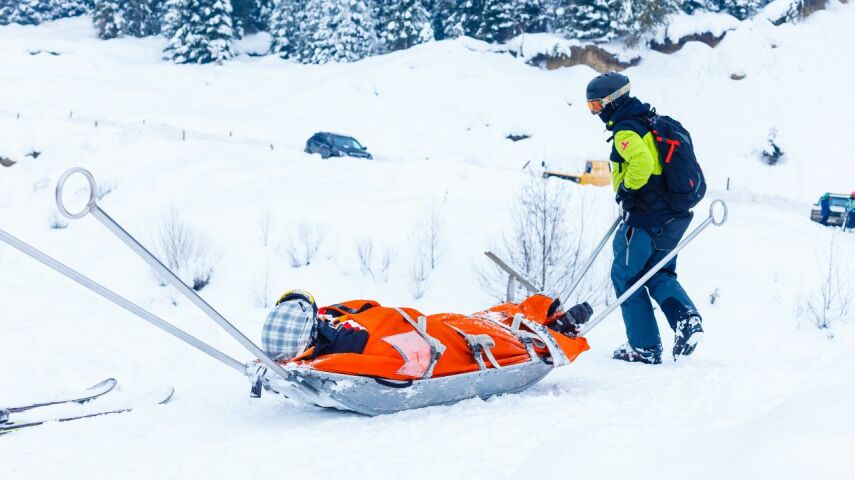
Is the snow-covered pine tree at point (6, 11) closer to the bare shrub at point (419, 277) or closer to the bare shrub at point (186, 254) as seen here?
the bare shrub at point (186, 254)

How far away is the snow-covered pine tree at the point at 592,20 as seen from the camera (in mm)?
28484

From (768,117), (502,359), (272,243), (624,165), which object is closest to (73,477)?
(502,359)

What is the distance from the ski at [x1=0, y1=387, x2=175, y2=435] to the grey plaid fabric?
39.9 inches

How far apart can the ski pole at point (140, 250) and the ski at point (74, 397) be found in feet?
4.33

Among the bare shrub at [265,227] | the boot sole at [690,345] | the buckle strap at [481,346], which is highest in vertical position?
the buckle strap at [481,346]

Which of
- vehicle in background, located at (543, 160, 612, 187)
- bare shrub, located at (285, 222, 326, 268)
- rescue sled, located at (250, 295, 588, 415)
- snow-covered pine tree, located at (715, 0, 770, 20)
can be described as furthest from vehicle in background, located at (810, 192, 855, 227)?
snow-covered pine tree, located at (715, 0, 770, 20)

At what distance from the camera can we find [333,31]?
33.8 m

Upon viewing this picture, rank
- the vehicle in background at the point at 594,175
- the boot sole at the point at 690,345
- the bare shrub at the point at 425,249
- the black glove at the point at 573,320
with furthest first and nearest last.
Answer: the vehicle in background at the point at 594,175 → the bare shrub at the point at 425,249 → the boot sole at the point at 690,345 → the black glove at the point at 573,320

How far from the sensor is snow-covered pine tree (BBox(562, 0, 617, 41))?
28.5 meters

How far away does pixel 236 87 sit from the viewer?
31.1 meters

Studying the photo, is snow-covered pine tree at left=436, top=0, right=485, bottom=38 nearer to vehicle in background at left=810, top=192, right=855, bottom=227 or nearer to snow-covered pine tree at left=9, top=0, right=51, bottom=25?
vehicle in background at left=810, top=192, right=855, bottom=227

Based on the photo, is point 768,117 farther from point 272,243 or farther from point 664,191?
point 664,191

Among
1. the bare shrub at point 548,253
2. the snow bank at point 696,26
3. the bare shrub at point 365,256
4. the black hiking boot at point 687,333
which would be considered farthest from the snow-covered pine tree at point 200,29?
the black hiking boot at point 687,333

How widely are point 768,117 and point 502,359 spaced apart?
25629mm
